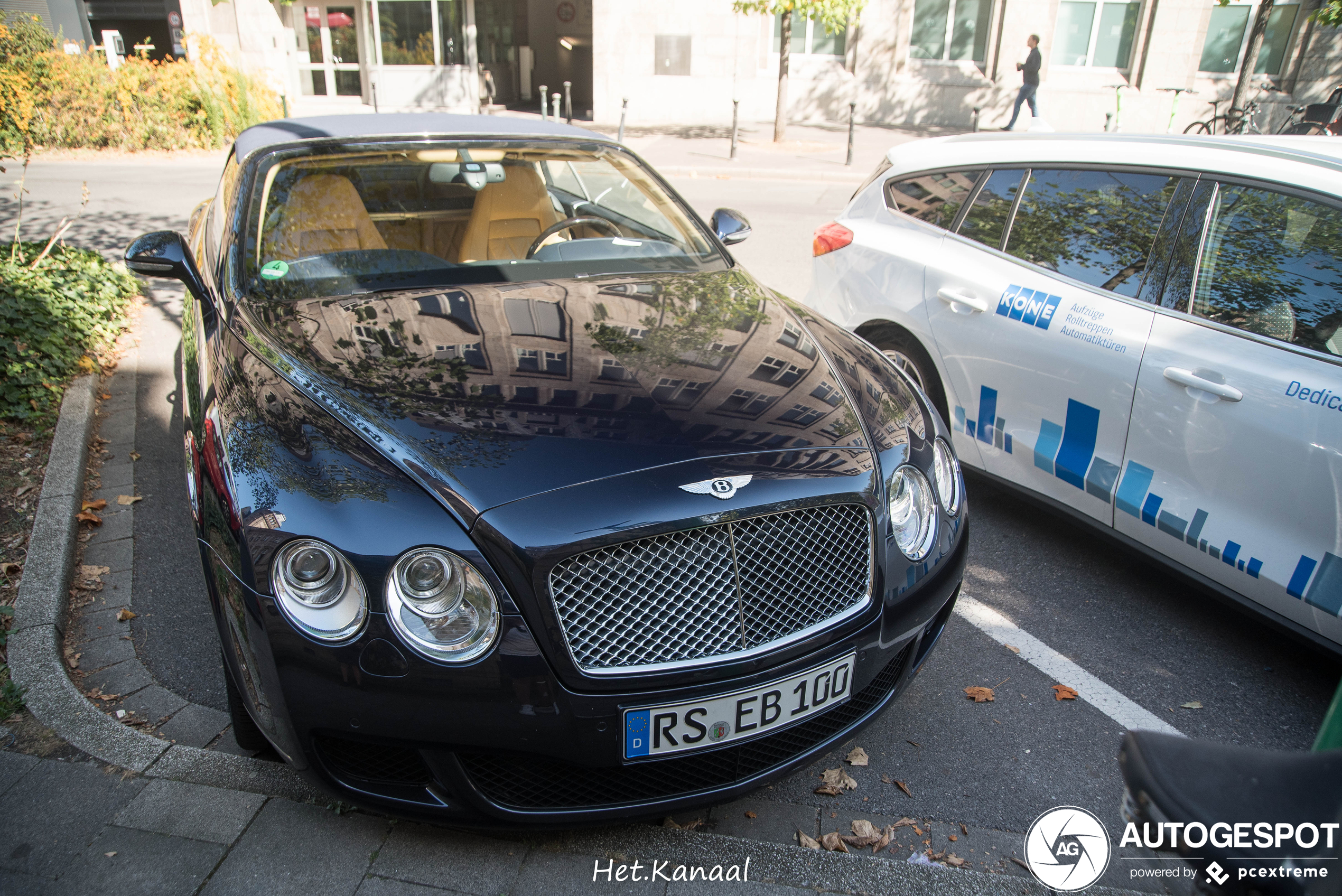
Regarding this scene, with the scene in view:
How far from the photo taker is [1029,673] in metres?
2.98

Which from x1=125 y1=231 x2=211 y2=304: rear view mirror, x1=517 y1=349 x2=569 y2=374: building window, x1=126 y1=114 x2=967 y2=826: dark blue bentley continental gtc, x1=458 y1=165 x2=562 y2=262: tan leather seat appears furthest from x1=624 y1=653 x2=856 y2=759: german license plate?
x1=458 y1=165 x2=562 y2=262: tan leather seat

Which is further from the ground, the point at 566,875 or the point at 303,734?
the point at 303,734

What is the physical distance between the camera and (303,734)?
193 centimetres

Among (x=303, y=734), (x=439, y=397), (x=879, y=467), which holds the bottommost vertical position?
(x=303, y=734)

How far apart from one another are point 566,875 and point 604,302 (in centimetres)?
173

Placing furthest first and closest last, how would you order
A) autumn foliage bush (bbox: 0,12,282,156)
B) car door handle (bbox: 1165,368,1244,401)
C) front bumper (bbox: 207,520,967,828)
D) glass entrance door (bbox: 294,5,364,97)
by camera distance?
1. glass entrance door (bbox: 294,5,364,97)
2. autumn foliage bush (bbox: 0,12,282,156)
3. car door handle (bbox: 1165,368,1244,401)
4. front bumper (bbox: 207,520,967,828)

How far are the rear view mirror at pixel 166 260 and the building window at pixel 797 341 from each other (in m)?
1.96

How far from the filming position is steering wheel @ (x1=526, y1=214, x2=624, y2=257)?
11.8 ft

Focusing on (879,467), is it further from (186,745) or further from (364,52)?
(364,52)

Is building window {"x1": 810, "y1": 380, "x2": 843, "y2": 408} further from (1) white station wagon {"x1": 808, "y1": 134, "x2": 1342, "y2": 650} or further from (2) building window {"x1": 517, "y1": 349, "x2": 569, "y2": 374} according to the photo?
(1) white station wagon {"x1": 808, "y1": 134, "x2": 1342, "y2": 650}

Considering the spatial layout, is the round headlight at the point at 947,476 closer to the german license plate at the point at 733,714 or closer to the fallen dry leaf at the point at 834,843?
the german license plate at the point at 733,714

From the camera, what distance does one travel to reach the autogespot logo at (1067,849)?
2.15 metres

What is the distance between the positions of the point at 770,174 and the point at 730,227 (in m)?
10.4

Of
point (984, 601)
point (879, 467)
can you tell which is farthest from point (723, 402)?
point (984, 601)
